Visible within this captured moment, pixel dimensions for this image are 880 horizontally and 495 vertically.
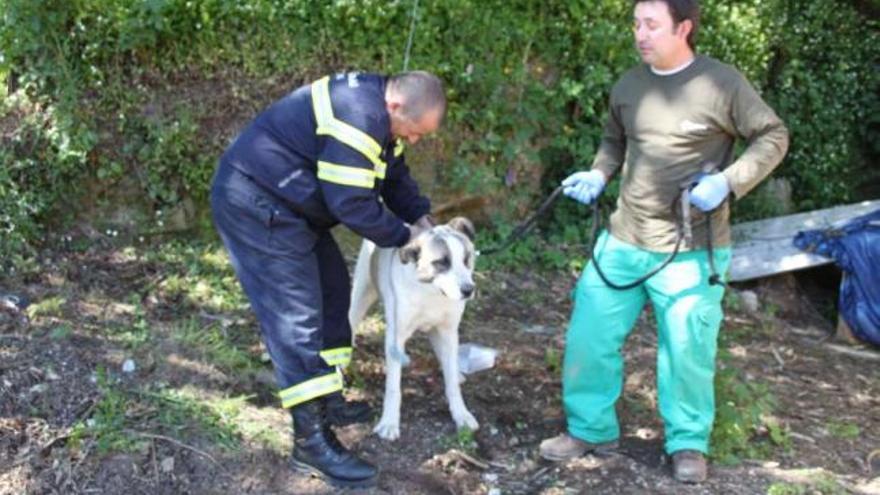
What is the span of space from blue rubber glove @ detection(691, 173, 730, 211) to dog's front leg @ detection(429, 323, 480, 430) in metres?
1.22

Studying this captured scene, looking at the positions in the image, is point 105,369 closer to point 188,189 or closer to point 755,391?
point 188,189

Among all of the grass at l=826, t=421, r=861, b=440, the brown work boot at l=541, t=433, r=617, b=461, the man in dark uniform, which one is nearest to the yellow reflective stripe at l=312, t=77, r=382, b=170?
the man in dark uniform

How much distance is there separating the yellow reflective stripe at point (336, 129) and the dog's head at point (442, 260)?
413mm

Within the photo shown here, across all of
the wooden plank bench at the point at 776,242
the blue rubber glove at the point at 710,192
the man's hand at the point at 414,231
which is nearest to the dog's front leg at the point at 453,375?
the man's hand at the point at 414,231

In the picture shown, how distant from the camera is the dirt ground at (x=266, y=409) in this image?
3.82 m

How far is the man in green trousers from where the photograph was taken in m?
3.63

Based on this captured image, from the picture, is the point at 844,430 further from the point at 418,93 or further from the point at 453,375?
the point at 418,93

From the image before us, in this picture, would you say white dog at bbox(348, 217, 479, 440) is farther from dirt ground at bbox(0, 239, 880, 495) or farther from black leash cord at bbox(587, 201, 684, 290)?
black leash cord at bbox(587, 201, 684, 290)

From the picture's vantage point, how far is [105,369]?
4.33 m

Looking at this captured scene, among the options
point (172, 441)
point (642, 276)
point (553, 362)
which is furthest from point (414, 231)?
point (553, 362)

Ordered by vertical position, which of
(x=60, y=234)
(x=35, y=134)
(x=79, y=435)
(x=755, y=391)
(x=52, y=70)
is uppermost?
(x=52, y=70)

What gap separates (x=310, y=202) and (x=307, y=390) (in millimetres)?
708

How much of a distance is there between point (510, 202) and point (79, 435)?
3682 mm

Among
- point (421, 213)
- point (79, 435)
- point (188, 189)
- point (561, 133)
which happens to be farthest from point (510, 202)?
point (79, 435)
